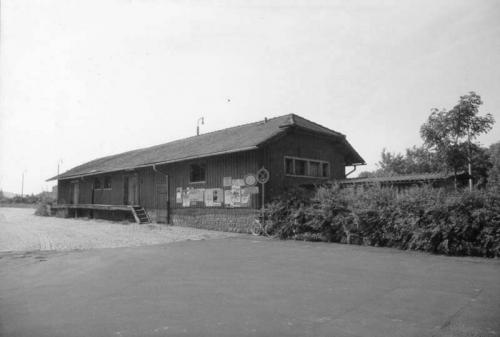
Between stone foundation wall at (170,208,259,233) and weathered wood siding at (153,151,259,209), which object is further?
weathered wood siding at (153,151,259,209)

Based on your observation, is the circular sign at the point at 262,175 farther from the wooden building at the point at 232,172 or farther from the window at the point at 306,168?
the window at the point at 306,168

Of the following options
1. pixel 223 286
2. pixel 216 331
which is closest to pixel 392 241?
pixel 223 286

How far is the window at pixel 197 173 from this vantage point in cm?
1920

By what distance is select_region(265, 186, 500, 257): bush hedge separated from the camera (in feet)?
31.1

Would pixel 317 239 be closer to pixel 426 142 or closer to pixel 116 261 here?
pixel 116 261

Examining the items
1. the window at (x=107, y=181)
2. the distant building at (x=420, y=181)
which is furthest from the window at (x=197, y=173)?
the window at (x=107, y=181)

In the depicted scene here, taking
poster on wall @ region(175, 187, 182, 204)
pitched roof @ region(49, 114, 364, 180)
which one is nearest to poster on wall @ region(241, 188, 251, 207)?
pitched roof @ region(49, 114, 364, 180)

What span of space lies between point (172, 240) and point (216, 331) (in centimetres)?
991

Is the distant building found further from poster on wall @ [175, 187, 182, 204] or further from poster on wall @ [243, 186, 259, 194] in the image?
poster on wall @ [175, 187, 182, 204]

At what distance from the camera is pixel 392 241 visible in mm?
11148

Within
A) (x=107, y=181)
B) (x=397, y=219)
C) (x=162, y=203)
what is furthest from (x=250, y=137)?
(x=107, y=181)

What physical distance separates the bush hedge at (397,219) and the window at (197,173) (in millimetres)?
5250

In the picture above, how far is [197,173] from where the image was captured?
19578 mm

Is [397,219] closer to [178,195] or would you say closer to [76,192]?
[178,195]
